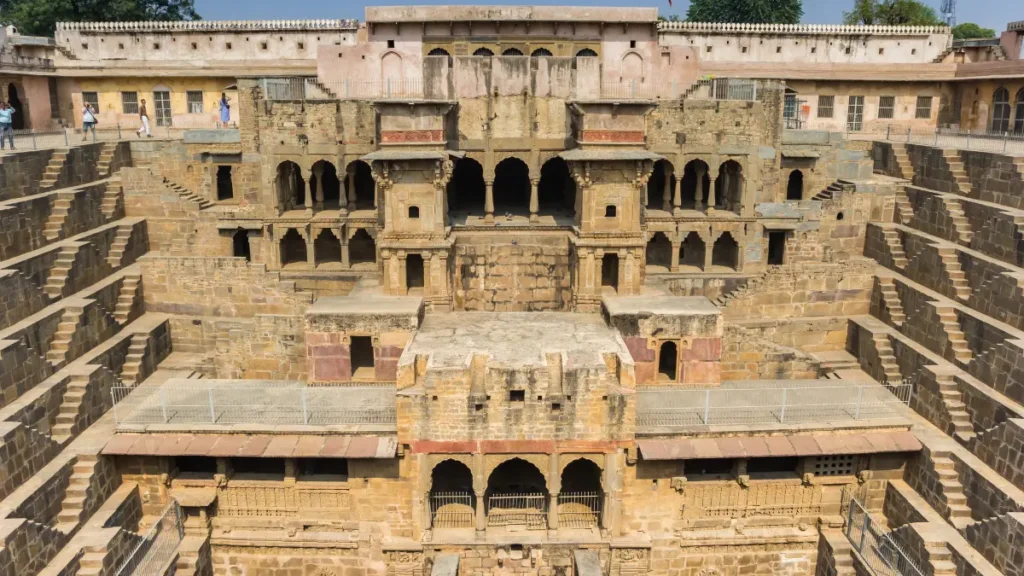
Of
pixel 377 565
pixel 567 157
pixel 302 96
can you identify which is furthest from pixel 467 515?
pixel 302 96

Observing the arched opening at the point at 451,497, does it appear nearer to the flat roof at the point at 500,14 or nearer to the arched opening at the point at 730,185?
the arched opening at the point at 730,185

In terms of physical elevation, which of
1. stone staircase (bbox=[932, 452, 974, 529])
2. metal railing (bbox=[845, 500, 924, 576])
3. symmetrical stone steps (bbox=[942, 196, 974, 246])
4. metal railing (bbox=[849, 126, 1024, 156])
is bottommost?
metal railing (bbox=[845, 500, 924, 576])

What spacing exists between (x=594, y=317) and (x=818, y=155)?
1434cm

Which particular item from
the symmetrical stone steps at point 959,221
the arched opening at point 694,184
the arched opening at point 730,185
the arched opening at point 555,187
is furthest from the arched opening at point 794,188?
the arched opening at point 555,187

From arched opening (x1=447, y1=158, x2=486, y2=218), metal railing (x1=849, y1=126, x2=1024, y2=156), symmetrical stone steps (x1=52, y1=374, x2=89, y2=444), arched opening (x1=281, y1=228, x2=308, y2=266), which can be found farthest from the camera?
arched opening (x1=447, y1=158, x2=486, y2=218)

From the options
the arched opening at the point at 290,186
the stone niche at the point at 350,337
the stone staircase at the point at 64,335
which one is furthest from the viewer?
the arched opening at the point at 290,186

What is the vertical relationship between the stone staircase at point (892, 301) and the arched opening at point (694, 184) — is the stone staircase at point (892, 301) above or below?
below

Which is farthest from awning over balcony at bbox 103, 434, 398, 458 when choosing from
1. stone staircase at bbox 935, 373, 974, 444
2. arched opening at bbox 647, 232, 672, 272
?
arched opening at bbox 647, 232, 672, 272

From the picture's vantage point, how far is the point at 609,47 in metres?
36.9

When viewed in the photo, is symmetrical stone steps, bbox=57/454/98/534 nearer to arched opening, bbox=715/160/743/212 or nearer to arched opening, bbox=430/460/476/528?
arched opening, bbox=430/460/476/528

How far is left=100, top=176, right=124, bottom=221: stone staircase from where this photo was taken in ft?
98.9

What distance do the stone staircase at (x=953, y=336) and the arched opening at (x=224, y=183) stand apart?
28.9 metres

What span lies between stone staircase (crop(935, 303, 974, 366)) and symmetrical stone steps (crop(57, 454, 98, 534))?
81.7ft

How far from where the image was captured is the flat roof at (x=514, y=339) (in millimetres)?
20403
